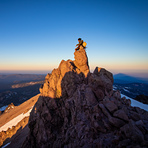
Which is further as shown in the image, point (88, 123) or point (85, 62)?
point (85, 62)

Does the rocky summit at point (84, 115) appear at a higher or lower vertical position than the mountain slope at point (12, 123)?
higher

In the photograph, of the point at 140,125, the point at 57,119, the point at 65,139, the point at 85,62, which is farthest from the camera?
the point at 85,62

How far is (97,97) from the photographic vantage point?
1195 cm

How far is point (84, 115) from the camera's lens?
10539 millimetres

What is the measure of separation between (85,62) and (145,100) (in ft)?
217

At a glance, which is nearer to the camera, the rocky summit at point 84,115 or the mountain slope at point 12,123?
the rocky summit at point 84,115

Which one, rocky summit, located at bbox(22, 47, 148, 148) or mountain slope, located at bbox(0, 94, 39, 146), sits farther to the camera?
mountain slope, located at bbox(0, 94, 39, 146)

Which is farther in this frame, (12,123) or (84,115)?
(12,123)

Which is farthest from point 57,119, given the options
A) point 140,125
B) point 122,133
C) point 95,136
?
point 140,125

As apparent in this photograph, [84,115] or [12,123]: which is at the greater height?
[84,115]

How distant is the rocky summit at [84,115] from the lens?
22.0 ft

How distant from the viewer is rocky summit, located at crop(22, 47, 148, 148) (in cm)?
671

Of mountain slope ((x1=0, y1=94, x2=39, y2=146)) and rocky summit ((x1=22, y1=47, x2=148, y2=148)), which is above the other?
rocky summit ((x1=22, y1=47, x2=148, y2=148))

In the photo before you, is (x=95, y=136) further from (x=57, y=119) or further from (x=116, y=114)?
(x=57, y=119)
